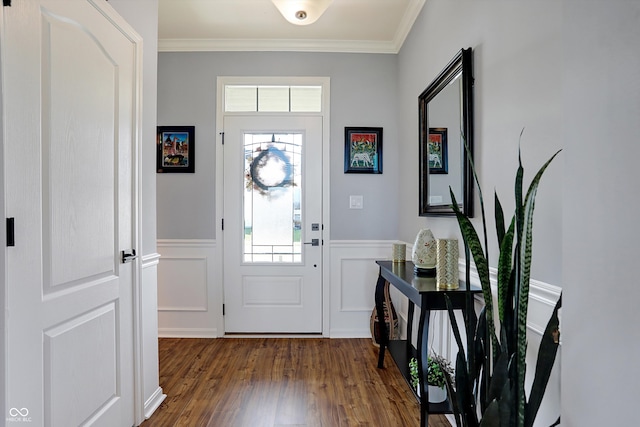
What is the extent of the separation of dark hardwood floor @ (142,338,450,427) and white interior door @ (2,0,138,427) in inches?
17.4

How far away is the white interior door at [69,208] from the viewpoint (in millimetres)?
1141

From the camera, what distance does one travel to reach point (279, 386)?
2291 mm

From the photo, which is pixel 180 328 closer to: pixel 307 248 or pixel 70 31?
pixel 307 248

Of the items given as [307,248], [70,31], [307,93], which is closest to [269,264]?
[307,248]

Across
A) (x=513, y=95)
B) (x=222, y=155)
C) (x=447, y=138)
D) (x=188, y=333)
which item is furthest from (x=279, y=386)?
(x=513, y=95)

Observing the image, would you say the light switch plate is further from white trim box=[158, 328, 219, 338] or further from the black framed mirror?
white trim box=[158, 328, 219, 338]

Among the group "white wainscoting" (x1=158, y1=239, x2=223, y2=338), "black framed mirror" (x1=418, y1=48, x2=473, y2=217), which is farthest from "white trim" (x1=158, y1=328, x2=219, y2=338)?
"black framed mirror" (x1=418, y1=48, x2=473, y2=217)

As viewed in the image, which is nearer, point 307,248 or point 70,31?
point 70,31

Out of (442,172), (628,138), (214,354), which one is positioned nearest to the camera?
(628,138)

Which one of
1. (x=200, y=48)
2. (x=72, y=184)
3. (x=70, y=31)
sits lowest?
(x=72, y=184)

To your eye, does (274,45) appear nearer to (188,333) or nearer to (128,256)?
(128,256)

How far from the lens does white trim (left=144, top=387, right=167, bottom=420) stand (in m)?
1.96

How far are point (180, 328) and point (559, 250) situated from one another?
10.2 ft

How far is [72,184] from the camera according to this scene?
4.62ft
